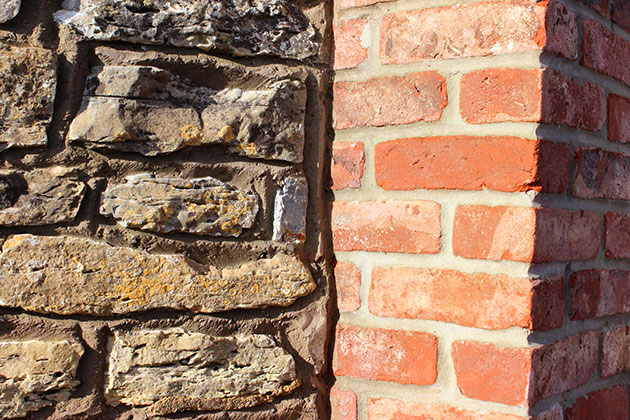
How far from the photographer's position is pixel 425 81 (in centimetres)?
93

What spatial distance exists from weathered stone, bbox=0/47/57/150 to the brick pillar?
45 centimetres

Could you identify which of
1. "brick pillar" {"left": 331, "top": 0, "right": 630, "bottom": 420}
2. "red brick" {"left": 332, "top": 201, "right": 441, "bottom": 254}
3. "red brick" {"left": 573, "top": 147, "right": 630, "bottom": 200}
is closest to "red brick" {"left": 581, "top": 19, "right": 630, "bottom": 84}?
"brick pillar" {"left": 331, "top": 0, "right": 630, "bottom": 420}

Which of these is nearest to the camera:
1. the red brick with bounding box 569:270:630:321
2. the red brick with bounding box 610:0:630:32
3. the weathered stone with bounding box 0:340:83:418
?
the weathered stone with bounding box 0:340:83:418

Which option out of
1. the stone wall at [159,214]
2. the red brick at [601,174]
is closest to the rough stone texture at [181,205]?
the stone wall at [159,214]

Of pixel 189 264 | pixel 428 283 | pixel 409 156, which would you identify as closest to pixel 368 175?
pixel 409 156

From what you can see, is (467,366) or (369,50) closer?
(467,366)

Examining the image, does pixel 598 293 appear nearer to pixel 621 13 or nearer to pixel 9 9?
pixel 621 13

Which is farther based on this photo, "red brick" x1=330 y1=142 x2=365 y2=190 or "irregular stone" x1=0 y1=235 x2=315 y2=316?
"red brick" x1=330 y1=142 x2=365 y2=190

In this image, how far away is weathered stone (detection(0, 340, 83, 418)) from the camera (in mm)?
840

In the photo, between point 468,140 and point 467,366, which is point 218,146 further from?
point 467,366

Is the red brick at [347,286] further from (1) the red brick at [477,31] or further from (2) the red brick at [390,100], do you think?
(1) the red brick at [477,31]

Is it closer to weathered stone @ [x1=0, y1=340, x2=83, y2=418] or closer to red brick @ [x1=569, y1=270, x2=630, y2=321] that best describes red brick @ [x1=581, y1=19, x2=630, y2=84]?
red brick @ [x1=569, y1=270, x2=630, y2=321]

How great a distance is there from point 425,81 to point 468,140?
0.12 meters

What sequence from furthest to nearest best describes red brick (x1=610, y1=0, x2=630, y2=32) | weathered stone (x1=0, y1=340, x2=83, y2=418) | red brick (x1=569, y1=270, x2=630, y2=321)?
1. red brick (x1=610, y1=0, x2=630, y2=32)
2. red brick (x1=569, y1=270, x2=630, y2=321)
3. weathered stone (x1=0, y1=340, x2=83, y2=418)
